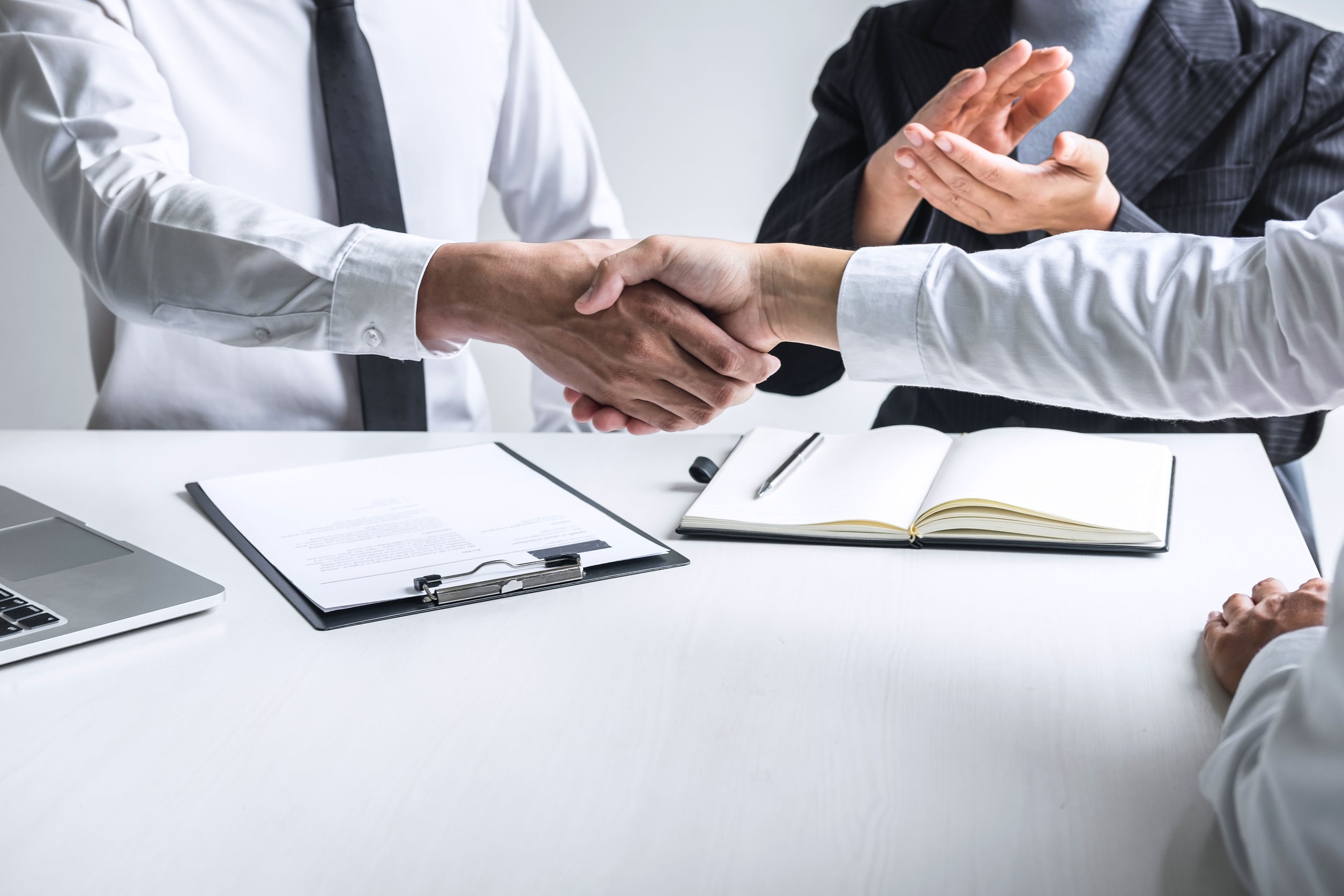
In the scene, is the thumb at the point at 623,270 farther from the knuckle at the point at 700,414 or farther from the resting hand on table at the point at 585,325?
the knuckle at the point at 700,414

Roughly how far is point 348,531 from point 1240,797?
0.75 m

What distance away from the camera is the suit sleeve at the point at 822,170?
172 centimetres

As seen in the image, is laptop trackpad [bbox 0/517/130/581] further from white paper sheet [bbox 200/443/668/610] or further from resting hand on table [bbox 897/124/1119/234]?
resting hand on table [bbox 897/124/1119/234]

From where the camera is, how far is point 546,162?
1755 millimetres

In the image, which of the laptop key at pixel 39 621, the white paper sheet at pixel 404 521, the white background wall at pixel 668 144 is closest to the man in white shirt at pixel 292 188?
the white paper sheet at pixel 404 521

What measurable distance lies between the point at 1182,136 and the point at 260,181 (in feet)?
4.32

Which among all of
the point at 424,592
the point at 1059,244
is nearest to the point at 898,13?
the point at 1059,244

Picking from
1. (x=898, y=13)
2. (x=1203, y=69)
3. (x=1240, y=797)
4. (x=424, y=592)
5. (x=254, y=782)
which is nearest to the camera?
(x=1240, y=797)

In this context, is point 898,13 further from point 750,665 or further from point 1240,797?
point 1240,797

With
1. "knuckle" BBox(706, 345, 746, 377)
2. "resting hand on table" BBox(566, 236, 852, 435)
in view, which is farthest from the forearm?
"knuckle" BBox(706, 345, 746, 377)

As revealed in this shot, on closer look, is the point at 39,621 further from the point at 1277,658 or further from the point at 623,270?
the point at 1277,658

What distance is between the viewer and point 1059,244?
90 centimetres

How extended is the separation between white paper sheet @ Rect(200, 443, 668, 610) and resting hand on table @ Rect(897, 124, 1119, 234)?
0.64 meters

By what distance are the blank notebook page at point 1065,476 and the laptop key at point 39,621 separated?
711 millimetres
